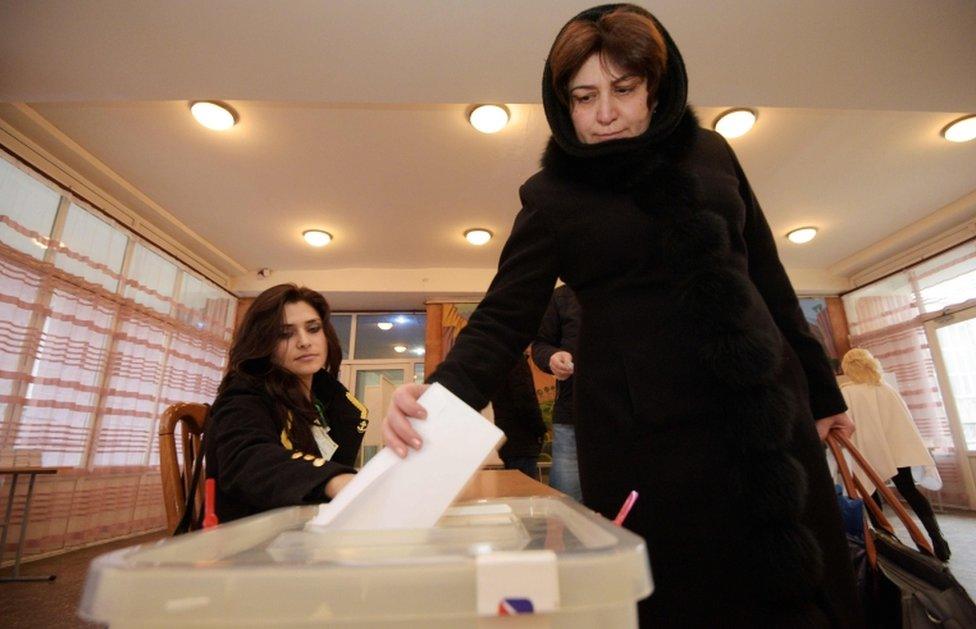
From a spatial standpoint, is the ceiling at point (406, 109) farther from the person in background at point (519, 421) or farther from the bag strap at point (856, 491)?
the bag strap at point (856, 491)

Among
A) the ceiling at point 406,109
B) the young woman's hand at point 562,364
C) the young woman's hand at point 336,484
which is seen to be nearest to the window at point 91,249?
the ceiling at point 406,109

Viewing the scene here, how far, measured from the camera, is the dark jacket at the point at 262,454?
0.75 m

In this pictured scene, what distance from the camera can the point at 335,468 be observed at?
2.40 ft

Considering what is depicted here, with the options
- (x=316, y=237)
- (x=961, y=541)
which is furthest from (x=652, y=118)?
(x=316, y=237)

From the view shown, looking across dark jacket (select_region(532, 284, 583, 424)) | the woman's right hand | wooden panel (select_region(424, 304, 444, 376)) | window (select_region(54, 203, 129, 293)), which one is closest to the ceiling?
window (select_region(54, 203, 129, 293))

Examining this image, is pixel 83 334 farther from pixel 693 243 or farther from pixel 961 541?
pixel 961 541

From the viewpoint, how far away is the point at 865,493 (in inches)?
33.9

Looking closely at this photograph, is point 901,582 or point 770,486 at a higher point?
point 770,486

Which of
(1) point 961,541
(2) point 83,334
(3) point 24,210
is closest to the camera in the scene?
(3) point 24,210

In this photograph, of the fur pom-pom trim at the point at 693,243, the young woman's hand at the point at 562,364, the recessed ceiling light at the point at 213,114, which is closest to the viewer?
the fur pom-pom trim at the point at 693,243

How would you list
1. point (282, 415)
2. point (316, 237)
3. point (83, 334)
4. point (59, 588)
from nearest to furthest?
point (282, 415) → point (59, 588) → point (83, 334) → point (316, 237)

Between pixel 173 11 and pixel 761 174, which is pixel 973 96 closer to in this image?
pixel 761 174

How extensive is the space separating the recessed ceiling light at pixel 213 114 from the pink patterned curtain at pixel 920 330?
21.3 ft

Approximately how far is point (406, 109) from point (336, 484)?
2.96 m
